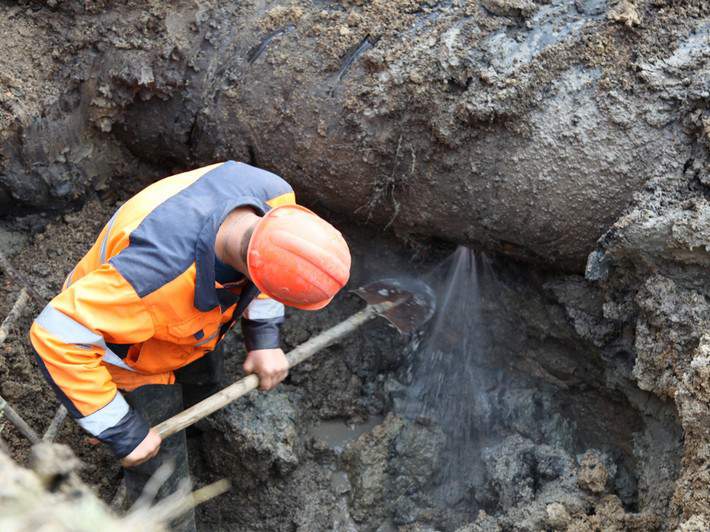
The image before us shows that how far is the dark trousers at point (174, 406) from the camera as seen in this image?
9.23 ft

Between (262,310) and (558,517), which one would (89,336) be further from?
(558,517)

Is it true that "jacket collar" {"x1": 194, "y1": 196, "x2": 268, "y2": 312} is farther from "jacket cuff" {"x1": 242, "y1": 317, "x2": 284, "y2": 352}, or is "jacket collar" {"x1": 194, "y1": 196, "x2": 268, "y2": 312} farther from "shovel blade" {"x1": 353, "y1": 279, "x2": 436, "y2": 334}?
"shovel blade" {"x1": 353, "y1": 279, "x2": 436, "y2": 334}

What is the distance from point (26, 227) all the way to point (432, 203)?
205 cm

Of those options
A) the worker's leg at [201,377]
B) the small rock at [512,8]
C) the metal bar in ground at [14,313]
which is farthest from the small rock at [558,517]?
the metal bar in ground at [14,313]

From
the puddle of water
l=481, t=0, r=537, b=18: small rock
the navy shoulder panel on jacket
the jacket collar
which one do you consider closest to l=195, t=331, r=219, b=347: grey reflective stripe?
the jacket collar

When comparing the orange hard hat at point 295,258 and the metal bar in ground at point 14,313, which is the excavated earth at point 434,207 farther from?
the orange hard hat at point 295,258

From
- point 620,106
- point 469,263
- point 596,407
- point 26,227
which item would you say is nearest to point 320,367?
point 469,263

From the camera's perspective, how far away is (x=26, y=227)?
3.61 m

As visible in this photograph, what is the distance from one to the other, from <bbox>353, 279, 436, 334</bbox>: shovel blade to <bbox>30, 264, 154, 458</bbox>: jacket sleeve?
1302mm

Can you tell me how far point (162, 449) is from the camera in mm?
2889

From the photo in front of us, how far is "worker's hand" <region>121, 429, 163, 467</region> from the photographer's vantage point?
246cm

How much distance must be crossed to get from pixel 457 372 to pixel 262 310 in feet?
3.87

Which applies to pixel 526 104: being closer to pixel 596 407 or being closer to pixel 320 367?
pixel 596 407

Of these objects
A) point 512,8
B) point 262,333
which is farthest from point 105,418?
point 512,8
